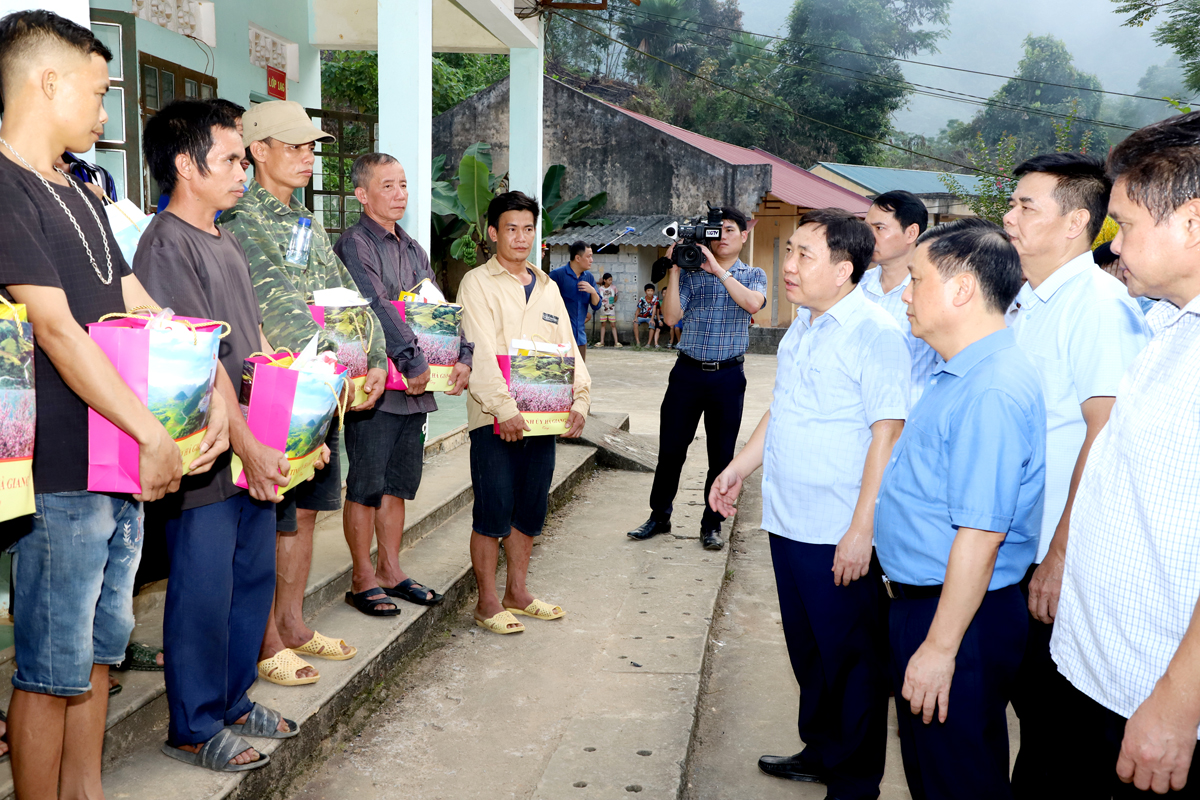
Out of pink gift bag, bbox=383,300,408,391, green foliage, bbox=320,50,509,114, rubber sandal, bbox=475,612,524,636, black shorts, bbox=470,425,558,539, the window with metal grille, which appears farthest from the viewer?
green foliage, bbox=320,50,509,114

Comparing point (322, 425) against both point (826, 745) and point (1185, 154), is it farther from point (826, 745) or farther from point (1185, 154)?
point (1185, 154)

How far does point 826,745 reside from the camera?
2.87 m

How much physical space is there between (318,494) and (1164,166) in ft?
8.77

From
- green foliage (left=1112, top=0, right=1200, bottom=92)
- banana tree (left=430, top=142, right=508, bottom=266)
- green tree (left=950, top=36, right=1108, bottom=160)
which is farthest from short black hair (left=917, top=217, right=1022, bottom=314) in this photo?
green tree (left=950, top=36, right=1108, bottom=160)

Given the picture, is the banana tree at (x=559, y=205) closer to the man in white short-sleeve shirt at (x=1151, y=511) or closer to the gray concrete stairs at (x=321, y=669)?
the gray concrete stairs at (x=321, y=669)

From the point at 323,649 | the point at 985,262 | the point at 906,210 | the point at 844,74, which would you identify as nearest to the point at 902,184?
the point at 844,74

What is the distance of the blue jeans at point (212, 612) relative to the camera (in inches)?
95.5

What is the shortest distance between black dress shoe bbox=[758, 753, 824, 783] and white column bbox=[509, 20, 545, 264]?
5.85 metres

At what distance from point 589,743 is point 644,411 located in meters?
8.01

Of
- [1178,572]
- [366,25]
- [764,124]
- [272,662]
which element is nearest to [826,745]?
[1178,572]

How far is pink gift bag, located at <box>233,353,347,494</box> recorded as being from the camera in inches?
96.0

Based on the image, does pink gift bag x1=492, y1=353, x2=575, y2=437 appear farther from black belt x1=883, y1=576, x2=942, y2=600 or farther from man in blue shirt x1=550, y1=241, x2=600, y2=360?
man in blue shirt x1=550, y1=241, x2=600, y2=360

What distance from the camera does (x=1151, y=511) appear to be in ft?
5.07

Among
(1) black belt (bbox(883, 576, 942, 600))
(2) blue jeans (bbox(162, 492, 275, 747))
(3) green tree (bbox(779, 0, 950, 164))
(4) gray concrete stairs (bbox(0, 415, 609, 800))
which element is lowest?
(4) gray concrete stairs (bbox(0, 415, 609, 800))
